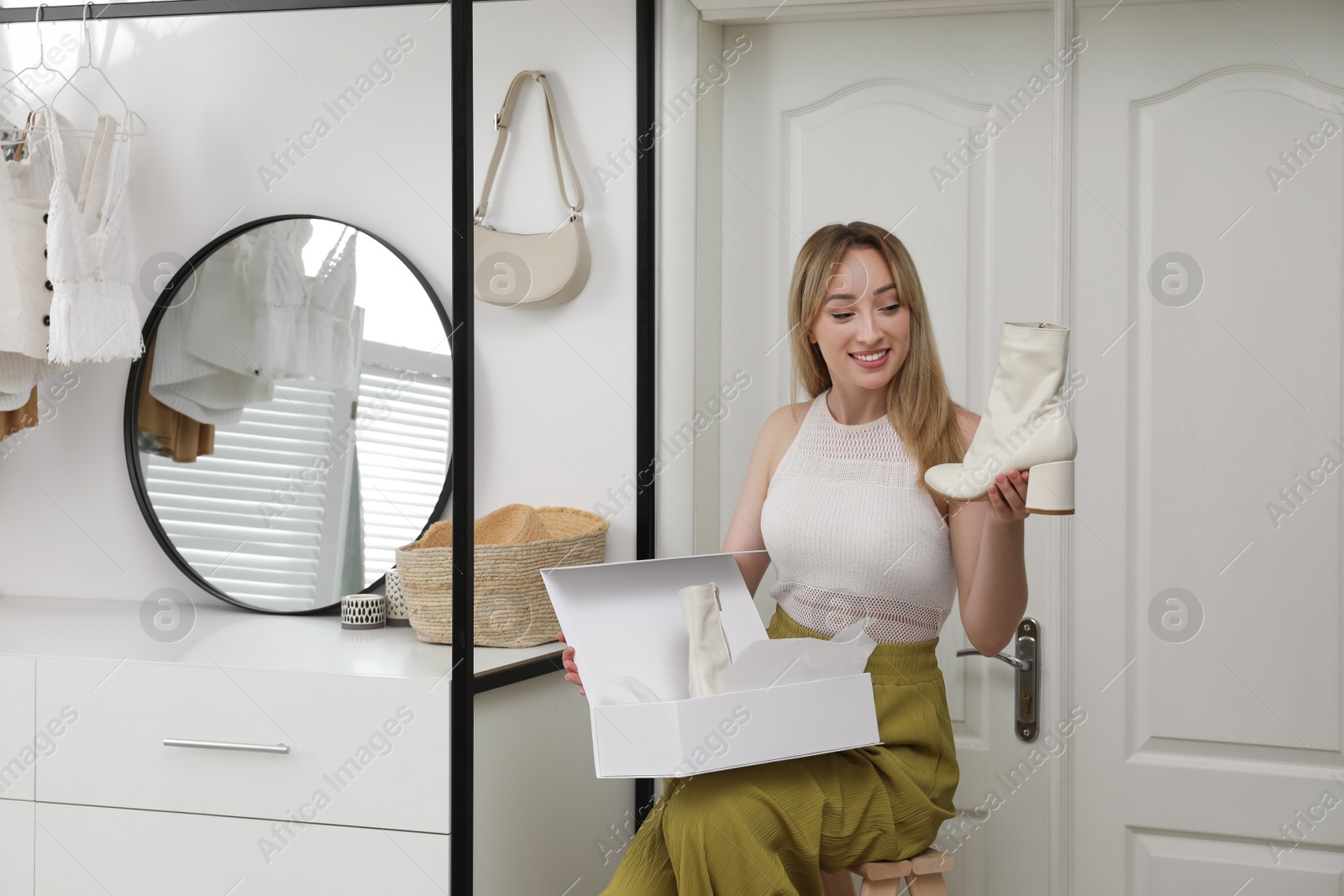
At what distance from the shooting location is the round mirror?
2.05 metres

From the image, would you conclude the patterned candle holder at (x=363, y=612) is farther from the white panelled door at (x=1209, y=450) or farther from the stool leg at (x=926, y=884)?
the white panelled door at (x=1209, y=450)

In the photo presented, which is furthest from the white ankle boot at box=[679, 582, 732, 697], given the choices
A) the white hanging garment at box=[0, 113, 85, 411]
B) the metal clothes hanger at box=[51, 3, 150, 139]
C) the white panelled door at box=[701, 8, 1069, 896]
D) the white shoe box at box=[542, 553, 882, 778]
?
the metal clothes hanger at box=[51, 3, 150, 139]

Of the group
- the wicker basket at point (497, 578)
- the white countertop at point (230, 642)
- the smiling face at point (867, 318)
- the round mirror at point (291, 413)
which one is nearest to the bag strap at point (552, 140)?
the round mirror at point (291, 413)

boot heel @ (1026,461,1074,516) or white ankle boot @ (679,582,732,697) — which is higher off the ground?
boot heel @ (1026,461,1074,516)

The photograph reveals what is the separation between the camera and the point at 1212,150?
1777 millimetres

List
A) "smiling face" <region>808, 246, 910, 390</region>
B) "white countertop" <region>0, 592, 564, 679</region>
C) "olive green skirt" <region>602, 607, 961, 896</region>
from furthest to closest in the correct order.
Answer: "white countertop" <region>0, 592, 564, 679</region>, "smiling face" <region>808, 246, 910, 390</region>, "olive green skirt" <region>602, 607, 961, 896</region>

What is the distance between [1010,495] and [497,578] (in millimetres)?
829

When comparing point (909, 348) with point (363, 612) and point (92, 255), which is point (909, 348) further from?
point (92, 255)

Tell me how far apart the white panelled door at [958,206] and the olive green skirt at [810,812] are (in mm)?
563

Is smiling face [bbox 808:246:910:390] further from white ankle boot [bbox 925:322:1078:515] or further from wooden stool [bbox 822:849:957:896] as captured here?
wooden stool [bbox 822:849:957:896]

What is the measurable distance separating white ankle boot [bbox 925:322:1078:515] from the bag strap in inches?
40.0

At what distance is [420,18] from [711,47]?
601 millimetres

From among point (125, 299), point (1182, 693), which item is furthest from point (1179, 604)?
point (125, 299)

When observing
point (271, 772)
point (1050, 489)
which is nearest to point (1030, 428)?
point (1050, 489)
